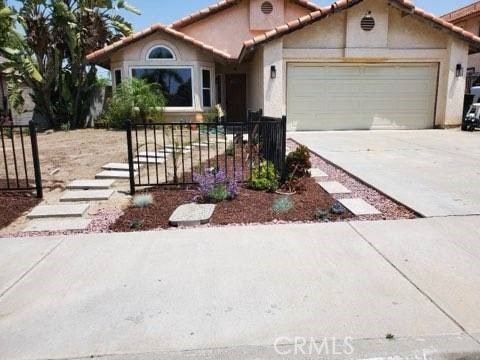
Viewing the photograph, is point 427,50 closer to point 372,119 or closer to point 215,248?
point 372,119

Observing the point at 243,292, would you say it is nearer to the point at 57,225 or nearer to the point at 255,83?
the point at 57,225

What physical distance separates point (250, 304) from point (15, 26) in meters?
16.7

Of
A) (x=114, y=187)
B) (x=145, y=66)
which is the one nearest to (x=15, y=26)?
(x=145, y=66)

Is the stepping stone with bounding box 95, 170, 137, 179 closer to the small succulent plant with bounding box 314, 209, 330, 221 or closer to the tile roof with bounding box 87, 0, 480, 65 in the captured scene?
the small succulent plant with bounding box 314, 209, 330, 221

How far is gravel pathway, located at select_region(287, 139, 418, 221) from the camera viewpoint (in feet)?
16.0

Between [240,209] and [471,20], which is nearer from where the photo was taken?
[240,209]

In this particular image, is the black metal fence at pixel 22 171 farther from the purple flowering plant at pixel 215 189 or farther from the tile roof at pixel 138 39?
the tile roof at pixel 138 39

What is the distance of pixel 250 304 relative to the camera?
291cm

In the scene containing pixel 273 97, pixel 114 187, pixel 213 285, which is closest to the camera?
pixel 213 285

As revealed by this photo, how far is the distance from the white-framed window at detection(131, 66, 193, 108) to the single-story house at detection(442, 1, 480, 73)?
16.7 m

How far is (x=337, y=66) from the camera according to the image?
47.3 feet

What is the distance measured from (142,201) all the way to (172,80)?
37.1 ft

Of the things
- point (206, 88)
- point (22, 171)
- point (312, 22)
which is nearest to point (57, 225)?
point (22, 171)

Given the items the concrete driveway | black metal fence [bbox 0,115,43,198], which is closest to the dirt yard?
black metal fence [bbox 0,115,43,198]
